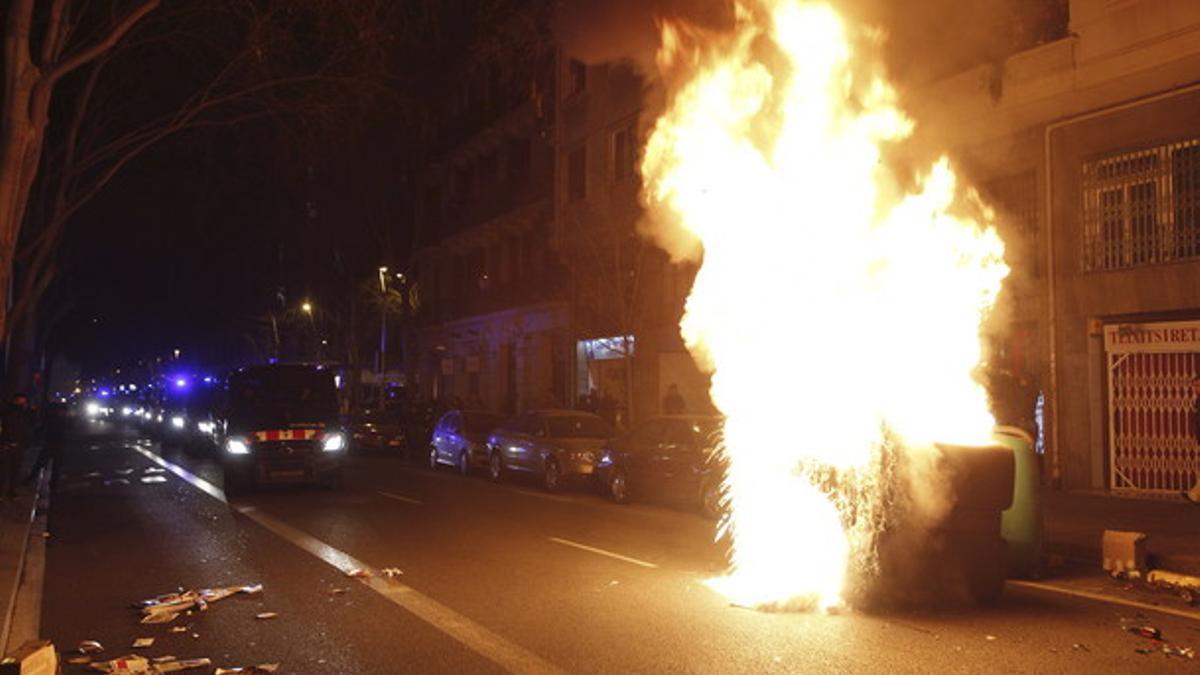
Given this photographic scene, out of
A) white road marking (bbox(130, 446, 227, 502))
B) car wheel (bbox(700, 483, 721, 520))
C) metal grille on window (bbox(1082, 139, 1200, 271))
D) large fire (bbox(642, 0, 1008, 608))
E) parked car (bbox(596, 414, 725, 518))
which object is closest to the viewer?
large fire (bbox(642, 0, 1008, 608))

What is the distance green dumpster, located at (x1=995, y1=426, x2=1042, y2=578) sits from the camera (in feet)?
32.1

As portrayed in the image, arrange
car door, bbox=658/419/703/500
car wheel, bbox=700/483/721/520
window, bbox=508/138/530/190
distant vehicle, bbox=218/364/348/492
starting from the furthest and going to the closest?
window, bbox=508/138/530/190 → distant vehicle, bbox=218/364/348/492 → car door, bbox=658/419/703/500 → car wheel, bbox=700/483/721/520

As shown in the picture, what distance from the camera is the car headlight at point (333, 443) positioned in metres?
18.8

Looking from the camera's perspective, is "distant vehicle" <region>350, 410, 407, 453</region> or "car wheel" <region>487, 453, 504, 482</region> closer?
"car wheel" <region>487, 453, 504, 482</region>

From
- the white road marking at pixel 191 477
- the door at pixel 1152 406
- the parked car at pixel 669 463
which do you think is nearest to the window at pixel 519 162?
the white road marking at pixel 191 477

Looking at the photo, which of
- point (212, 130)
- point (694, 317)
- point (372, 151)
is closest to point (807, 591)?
point (694, 317)

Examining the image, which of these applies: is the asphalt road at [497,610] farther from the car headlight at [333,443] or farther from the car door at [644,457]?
the car headlight at [333,443]

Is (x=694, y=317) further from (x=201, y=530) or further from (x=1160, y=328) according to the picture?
(x=1160, y=328)

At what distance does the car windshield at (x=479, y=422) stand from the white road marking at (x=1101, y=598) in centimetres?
1561

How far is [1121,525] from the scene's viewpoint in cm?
1338

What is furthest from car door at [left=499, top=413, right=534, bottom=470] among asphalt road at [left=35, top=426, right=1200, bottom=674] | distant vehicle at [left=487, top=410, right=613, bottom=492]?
asphalt road at [left=35, top=426, right=1200, bottom=674]

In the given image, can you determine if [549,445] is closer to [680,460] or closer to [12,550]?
[680,460]

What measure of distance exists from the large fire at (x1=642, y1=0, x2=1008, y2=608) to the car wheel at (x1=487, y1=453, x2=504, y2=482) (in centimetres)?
1136

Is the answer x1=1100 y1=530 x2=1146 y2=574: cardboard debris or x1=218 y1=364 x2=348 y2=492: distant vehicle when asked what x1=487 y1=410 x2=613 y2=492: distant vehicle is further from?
x1=1100 y1=530 x2=1146 y2=574: cardboard debris
